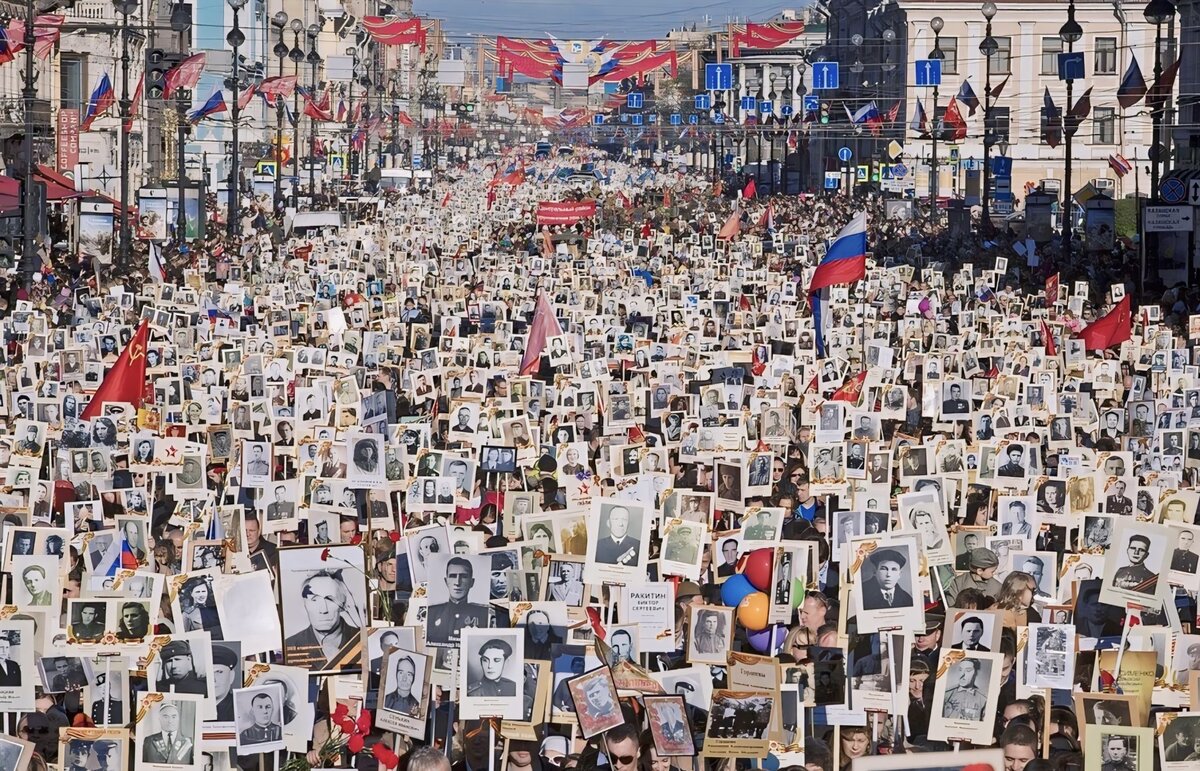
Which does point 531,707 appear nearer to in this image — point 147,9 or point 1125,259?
point 1125,259

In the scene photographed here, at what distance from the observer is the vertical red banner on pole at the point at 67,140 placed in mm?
57062

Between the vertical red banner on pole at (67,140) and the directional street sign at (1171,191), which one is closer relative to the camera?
the directional street sign at (1171,191)

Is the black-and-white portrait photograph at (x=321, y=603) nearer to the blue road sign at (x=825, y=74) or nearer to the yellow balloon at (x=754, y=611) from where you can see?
the yellow balloon at (x=754, y=611)

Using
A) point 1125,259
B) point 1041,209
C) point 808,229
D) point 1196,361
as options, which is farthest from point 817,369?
point 808,229

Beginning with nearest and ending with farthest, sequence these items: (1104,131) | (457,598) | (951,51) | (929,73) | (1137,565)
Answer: (457,598) < (1137,565) < (929,73) < (1104,131) < (951,51)

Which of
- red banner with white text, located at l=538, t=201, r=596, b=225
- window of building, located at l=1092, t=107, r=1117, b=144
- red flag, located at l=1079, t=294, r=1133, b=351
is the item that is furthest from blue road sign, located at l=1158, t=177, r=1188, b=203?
window of building, located at l=1092, t=107, r=1117, b=144

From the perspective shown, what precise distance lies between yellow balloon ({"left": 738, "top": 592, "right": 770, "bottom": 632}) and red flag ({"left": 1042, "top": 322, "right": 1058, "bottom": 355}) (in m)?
14.5

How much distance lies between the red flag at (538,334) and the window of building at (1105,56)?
7657 centimetres

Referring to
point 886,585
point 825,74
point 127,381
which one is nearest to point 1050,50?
point 825,74

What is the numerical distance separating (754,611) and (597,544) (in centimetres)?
93

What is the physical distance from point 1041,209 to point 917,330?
3143cm

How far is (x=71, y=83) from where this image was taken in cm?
6888

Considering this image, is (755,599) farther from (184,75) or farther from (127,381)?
(184,75)

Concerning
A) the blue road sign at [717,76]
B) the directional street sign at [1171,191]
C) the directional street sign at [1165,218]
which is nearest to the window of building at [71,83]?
the blue road sign at [717,76]
